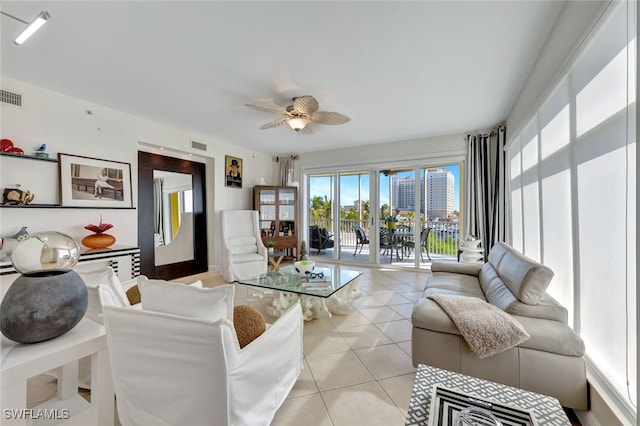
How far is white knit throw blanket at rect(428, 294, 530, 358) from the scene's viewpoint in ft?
4.93

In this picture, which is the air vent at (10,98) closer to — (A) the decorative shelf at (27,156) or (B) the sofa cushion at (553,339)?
(A) the decorative shelf at (27,156)

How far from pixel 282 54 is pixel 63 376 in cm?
262

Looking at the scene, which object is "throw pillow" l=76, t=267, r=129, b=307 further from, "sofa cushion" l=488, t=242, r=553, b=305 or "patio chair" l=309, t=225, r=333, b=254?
"patio chair" l=309, t=225, r=333, b=254

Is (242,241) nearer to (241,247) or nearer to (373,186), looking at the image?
(241,247)

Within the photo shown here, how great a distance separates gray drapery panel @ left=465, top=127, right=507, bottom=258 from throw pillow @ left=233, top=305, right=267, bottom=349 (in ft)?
13.0

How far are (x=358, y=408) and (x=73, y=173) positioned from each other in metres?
3.83

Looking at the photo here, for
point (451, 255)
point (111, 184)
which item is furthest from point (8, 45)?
point (451, 255)

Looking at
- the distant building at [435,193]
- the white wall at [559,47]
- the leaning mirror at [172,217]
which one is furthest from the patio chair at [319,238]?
the white wall at [559,47]

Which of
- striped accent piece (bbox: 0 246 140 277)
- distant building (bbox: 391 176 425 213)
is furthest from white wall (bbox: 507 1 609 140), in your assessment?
striped accent piece (bbox: 0 246 140 277)

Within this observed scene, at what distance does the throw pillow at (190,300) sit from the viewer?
1.18m

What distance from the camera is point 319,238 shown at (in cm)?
605

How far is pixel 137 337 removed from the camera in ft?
3.68

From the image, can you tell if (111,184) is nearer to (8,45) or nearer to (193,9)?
(8,45)

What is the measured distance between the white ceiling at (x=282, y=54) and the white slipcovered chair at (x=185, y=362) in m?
1.85
